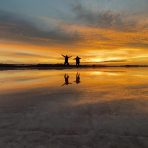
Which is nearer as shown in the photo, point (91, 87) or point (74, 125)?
point (74, 125)

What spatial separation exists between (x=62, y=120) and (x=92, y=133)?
166 centimetres

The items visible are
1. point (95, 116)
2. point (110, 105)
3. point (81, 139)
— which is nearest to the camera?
point (81, 139)

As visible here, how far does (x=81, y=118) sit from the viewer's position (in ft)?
26.9

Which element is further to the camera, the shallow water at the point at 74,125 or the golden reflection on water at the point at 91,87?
the golden reflection on water at the point at 91,87

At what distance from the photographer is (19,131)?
6801 mm

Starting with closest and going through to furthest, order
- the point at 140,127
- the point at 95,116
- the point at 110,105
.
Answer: the point at 140,127 → the point at 95,116 → the point at 110,105

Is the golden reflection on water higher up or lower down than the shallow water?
lower down

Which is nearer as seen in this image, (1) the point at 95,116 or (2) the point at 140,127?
(2) the point at 140,127

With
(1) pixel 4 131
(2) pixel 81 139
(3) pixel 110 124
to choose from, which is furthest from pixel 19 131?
(3) pixel 110 124

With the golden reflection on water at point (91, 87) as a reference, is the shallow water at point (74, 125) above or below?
above

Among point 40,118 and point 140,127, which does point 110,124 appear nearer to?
point 140,127

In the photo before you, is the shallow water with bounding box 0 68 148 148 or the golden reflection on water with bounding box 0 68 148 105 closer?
the shallow water with bounding box 0 68 148 148

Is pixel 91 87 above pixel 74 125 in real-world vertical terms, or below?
below

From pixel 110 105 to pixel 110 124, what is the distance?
3164mm
